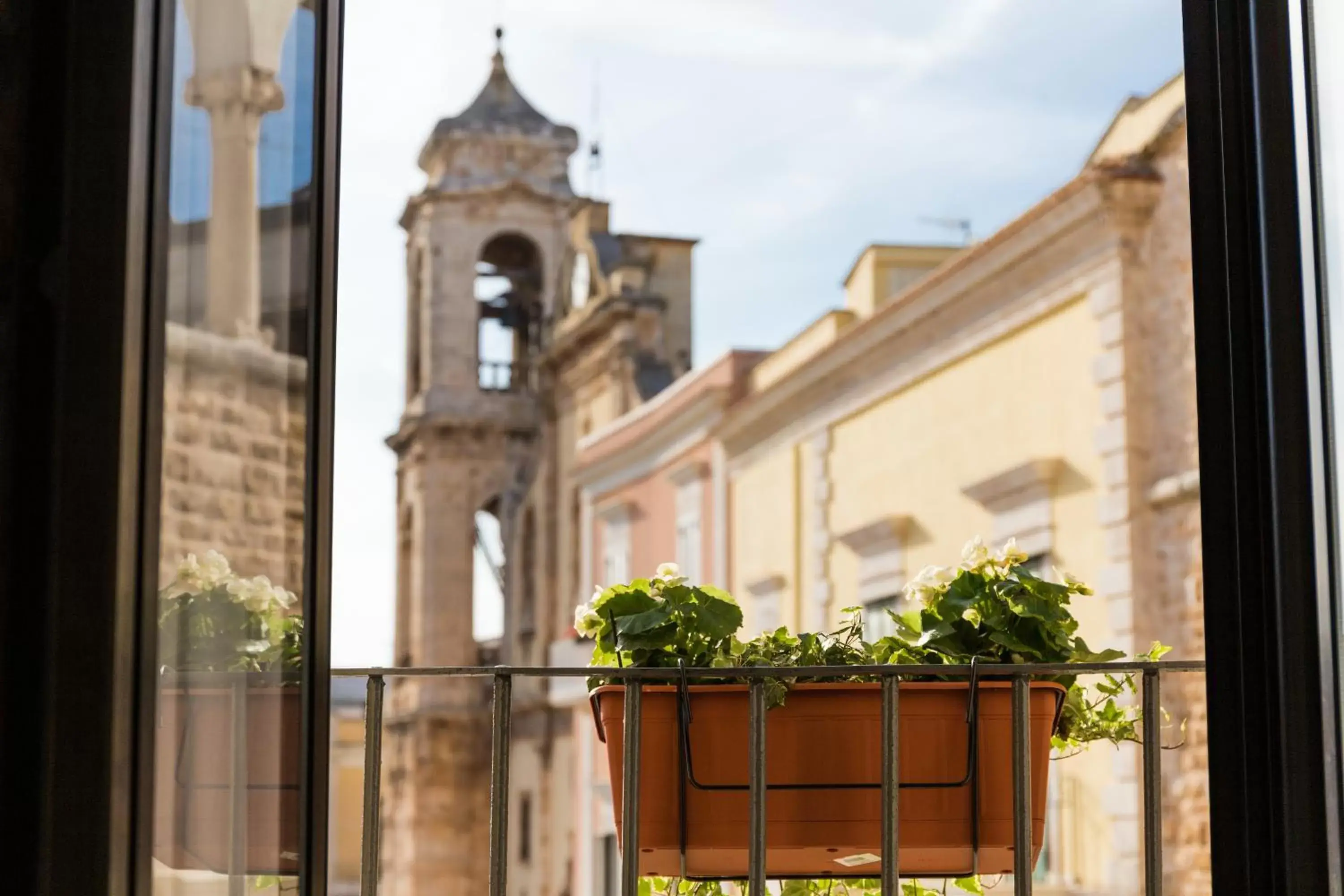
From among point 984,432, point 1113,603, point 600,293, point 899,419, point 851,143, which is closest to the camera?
point 1113,603

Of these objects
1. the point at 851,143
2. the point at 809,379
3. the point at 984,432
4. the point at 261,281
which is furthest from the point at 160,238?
the point at 851,143

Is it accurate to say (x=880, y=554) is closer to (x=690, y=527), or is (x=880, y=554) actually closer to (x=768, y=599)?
(x=768, y=599)

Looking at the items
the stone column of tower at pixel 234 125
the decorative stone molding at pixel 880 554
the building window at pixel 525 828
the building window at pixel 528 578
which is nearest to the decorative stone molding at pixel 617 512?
the building window at pixel 528 578

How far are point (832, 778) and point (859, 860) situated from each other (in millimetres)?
86

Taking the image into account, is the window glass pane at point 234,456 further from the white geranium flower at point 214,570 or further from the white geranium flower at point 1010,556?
the white geranium flower at point 1010,556

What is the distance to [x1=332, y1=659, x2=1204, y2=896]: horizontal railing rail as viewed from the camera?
1646 mm

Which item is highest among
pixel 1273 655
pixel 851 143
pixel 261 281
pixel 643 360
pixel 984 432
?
pixel 851 143

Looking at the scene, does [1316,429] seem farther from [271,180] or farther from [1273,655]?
[271,180]

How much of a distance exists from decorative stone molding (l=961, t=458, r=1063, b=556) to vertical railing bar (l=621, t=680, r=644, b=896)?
21.4ft

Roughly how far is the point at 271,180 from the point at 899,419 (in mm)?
8498

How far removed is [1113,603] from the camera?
7434 millimetres

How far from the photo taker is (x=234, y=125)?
1342 mm

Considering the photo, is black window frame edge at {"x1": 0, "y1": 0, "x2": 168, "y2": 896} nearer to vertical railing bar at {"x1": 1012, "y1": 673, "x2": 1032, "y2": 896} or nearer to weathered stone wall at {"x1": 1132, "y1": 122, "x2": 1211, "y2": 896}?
vertical railing bar at {"x1": 1012, "y1": 673, "x2": 1032, "y2": 896}

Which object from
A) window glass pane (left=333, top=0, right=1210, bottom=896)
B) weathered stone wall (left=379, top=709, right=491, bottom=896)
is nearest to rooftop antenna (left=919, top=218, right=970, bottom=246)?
window glass pane (left=333, top=0, right=1210, bottom=896)
